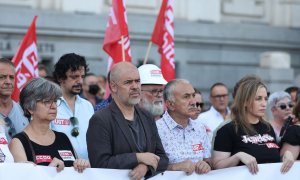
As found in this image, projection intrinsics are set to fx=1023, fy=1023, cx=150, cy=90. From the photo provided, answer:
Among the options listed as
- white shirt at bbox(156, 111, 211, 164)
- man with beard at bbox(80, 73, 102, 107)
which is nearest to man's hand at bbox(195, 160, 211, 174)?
white shirt at bbox(156, 111, 211, 164)

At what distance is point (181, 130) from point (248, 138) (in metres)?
0.53

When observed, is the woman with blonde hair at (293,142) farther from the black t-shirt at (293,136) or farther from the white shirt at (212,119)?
the white shirt at (212,119)

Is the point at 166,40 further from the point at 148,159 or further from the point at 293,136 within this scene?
the point at 148,159

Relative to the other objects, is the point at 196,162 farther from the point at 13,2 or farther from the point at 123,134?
the point at 13,2

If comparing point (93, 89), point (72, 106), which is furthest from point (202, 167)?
point (93, 89)

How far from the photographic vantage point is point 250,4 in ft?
64.2

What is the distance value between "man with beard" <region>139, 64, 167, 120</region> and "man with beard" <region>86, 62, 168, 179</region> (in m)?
1.21

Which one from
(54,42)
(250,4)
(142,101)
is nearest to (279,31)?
(250,4)

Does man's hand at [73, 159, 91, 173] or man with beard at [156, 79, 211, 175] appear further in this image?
man with beard at [156, 79, 211, 175]

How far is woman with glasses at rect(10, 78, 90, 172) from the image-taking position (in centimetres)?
727

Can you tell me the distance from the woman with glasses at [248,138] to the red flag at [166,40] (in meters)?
3.10

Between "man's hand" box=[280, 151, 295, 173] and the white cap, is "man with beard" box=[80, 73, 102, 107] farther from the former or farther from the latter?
"man's hand" box=[280, 151, 295, 173]

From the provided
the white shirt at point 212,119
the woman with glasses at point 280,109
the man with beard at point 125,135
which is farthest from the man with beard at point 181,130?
the white shirt at point 212,119

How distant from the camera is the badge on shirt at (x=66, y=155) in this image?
744cm
